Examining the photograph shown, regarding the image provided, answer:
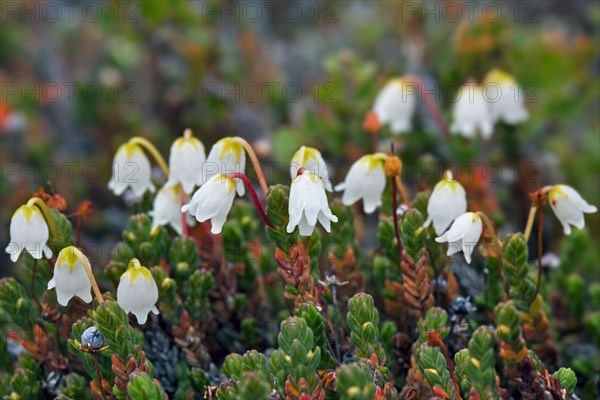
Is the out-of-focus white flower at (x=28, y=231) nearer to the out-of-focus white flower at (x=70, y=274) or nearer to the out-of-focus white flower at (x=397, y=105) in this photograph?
the out-of-focus white flower at (x=70, y=274)

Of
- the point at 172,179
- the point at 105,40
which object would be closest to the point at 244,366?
the point at 172,179

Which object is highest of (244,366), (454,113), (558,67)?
(558,67)

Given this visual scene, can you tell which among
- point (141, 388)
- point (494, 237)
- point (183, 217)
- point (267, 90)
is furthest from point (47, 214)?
point (267, 90)

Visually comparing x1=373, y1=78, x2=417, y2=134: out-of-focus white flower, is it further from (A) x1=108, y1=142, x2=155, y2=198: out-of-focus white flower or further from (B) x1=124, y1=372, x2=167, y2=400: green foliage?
(B) x1=124, y1=372, x2=167, y2=400: green foliage

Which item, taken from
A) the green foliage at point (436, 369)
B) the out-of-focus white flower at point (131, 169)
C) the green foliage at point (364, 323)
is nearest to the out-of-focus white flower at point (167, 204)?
the out-of-focus white flower at point (131, 169)

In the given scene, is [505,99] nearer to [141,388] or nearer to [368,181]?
[368,181]

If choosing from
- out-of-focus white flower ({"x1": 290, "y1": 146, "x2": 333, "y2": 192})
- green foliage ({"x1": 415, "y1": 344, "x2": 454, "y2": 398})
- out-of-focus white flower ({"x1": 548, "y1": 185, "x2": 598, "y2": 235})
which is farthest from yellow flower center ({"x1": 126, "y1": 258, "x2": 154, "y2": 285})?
out-of-focus white flower ({"x1": 548, "y1": 185, "x2": 598, "y2": 235})

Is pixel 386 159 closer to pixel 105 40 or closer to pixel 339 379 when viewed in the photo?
pixel 339 379
